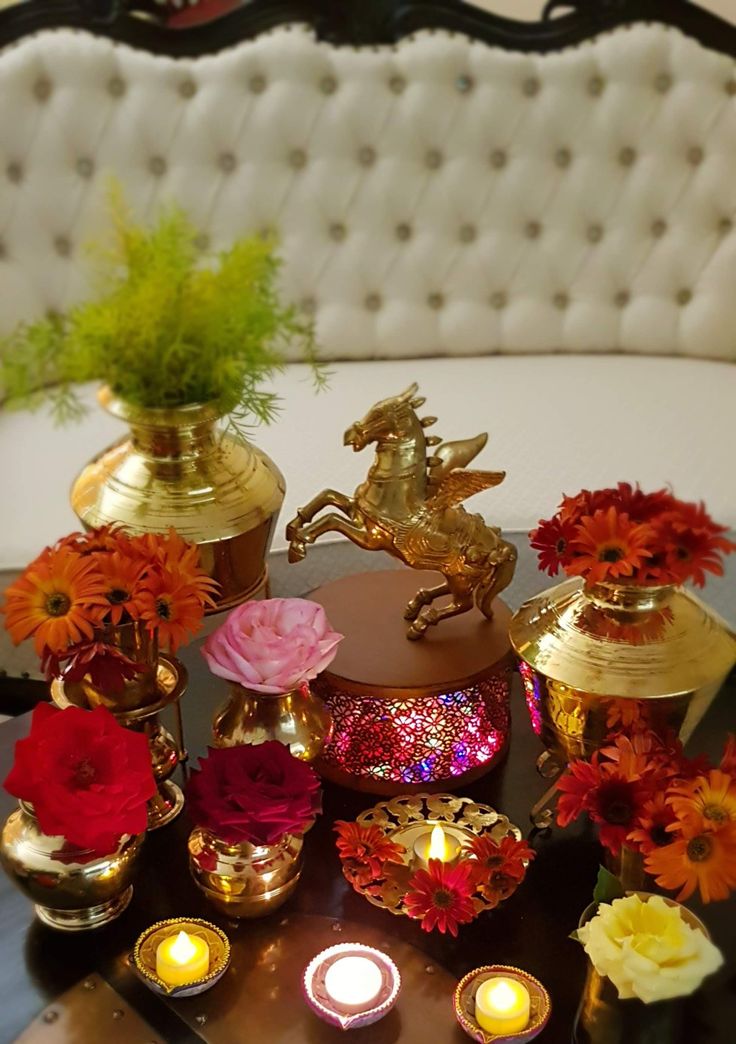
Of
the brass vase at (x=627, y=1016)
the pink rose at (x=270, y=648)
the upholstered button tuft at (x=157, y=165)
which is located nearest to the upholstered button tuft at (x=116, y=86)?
the upholstered button tuft at (x=157, y=165)

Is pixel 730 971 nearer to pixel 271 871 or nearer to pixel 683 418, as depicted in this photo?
pixel 271 871

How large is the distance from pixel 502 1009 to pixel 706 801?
195mm

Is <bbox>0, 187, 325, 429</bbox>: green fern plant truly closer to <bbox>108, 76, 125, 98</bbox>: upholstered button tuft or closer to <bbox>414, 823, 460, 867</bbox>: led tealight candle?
<bbox>414, 823, 460, 867</bbox>: led tealight candle

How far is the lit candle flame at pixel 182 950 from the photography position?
75 centimetres

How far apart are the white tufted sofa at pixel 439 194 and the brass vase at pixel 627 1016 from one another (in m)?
1.15

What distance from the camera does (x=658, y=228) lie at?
6.46ft

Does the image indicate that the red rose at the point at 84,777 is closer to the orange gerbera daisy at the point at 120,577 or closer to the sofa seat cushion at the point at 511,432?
the orange gerbera daisy at the point at 120,577

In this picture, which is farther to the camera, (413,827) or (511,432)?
(511,432)

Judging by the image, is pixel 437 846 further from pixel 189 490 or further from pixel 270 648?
pixel 189 490

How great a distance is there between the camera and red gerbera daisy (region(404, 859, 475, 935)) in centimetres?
79

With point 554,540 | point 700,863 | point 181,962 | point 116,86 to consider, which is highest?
point 116,86

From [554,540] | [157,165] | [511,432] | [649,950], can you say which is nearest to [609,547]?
[554,540]

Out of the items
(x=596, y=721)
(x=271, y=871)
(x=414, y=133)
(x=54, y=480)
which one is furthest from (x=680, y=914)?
(x=414, y=133)

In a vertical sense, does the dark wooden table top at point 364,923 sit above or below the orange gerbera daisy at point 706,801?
below
